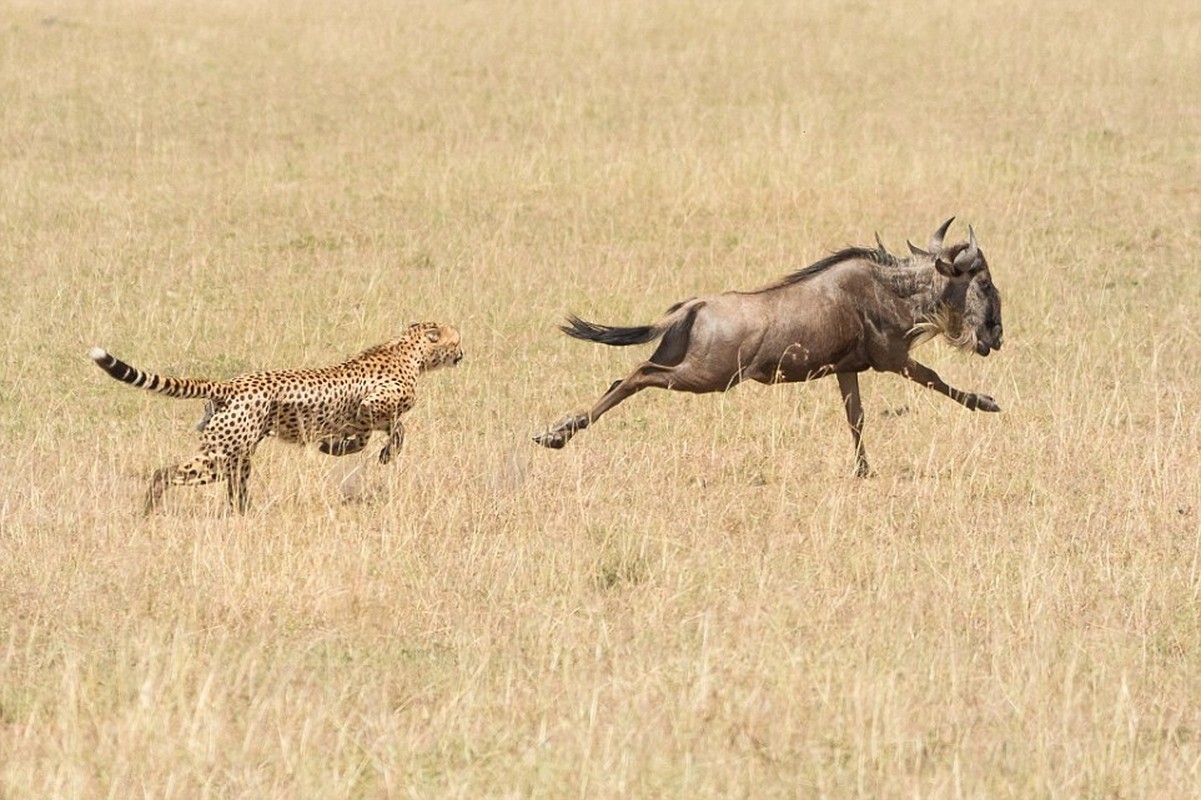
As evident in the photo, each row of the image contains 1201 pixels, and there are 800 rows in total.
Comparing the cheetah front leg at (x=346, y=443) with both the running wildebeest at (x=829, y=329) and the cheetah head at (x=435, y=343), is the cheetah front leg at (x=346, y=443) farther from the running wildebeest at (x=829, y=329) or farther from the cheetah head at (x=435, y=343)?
the running wildebeest at (x=829, y=329)

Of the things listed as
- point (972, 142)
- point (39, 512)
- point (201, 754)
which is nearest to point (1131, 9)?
point (972, 142)

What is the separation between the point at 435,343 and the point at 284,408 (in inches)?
45.4

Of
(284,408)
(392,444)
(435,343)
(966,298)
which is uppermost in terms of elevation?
(966,298)

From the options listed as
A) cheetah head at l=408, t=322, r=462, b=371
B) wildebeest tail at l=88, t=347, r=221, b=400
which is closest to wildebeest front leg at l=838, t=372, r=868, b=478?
cheetah head at l=408, t=322, r=462, b=371

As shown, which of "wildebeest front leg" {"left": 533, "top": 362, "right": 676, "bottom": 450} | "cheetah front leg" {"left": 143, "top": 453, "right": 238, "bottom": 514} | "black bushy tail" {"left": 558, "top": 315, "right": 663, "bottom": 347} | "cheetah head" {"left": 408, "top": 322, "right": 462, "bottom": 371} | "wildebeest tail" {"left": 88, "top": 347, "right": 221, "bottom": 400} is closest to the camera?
"wildebeest tail" {"left": 88, "top": 347, "right": 221, "bottom": 400}

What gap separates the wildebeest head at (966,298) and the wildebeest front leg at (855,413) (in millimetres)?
501

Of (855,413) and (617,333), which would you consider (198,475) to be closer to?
(617,333)

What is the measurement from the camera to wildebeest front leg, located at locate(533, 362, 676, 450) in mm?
8406

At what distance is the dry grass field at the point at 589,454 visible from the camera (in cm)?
520

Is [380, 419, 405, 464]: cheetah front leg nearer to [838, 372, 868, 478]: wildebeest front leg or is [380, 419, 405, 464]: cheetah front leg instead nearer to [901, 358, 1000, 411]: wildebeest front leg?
[838, 372, 868, 478]: wildebeest front leg

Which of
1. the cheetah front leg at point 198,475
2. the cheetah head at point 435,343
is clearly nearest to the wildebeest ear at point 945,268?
the cheetah head at point 435,343

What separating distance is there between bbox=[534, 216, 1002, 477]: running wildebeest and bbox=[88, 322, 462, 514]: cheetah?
752 millimetres

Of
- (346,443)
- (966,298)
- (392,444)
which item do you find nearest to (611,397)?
(392,444)

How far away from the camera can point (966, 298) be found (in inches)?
353
